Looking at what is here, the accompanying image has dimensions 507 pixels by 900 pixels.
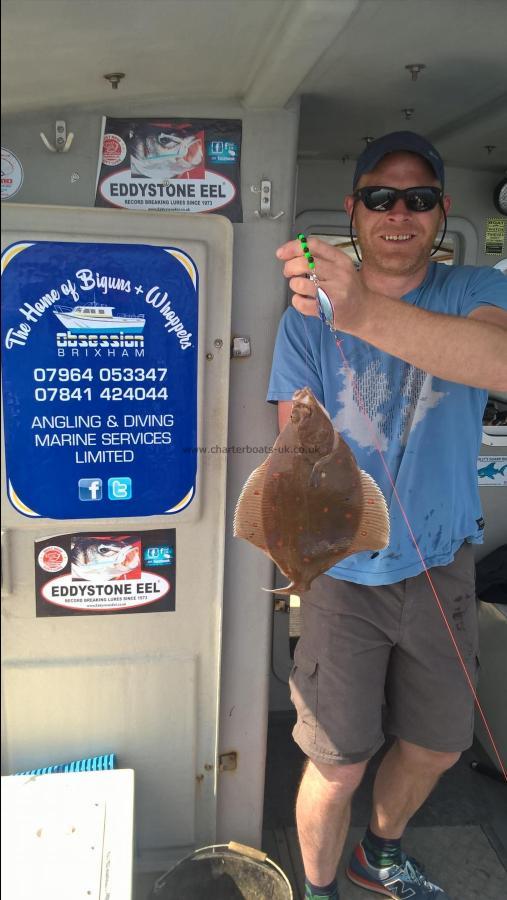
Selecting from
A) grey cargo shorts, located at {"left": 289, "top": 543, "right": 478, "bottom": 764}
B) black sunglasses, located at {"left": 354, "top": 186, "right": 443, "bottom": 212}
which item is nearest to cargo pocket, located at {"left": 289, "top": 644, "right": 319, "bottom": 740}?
grey cargo shorts, located at {"left": 289, "top": 543, "right": 478, "bottom": 764}

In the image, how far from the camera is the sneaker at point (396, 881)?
2490 millimetres

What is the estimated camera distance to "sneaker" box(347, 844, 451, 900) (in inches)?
98.0

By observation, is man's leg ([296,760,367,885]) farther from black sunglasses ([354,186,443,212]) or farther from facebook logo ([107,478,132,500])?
black sunglasses ([354,186,443,212])

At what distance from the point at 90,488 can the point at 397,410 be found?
1016 millimetres

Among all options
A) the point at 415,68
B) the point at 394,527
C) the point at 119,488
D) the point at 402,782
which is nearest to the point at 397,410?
the point at 394,527

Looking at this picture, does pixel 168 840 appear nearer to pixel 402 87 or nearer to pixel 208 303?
pixel 208 303

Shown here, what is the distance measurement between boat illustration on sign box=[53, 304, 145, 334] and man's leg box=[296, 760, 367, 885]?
5.34 feet

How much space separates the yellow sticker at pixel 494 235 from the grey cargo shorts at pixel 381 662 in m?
1.74

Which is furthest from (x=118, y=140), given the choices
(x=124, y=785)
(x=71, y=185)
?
(x=124, y=785)

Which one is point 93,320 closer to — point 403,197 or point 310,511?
point 310,511

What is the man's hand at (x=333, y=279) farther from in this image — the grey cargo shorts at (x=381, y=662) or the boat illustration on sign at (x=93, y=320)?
the grey cargo shorts at (x=381, y=662)

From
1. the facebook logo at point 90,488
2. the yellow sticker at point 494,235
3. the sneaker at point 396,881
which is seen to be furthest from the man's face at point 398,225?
the sneaker at point 396,881

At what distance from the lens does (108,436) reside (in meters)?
2.07

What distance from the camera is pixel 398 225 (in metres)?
2.01
